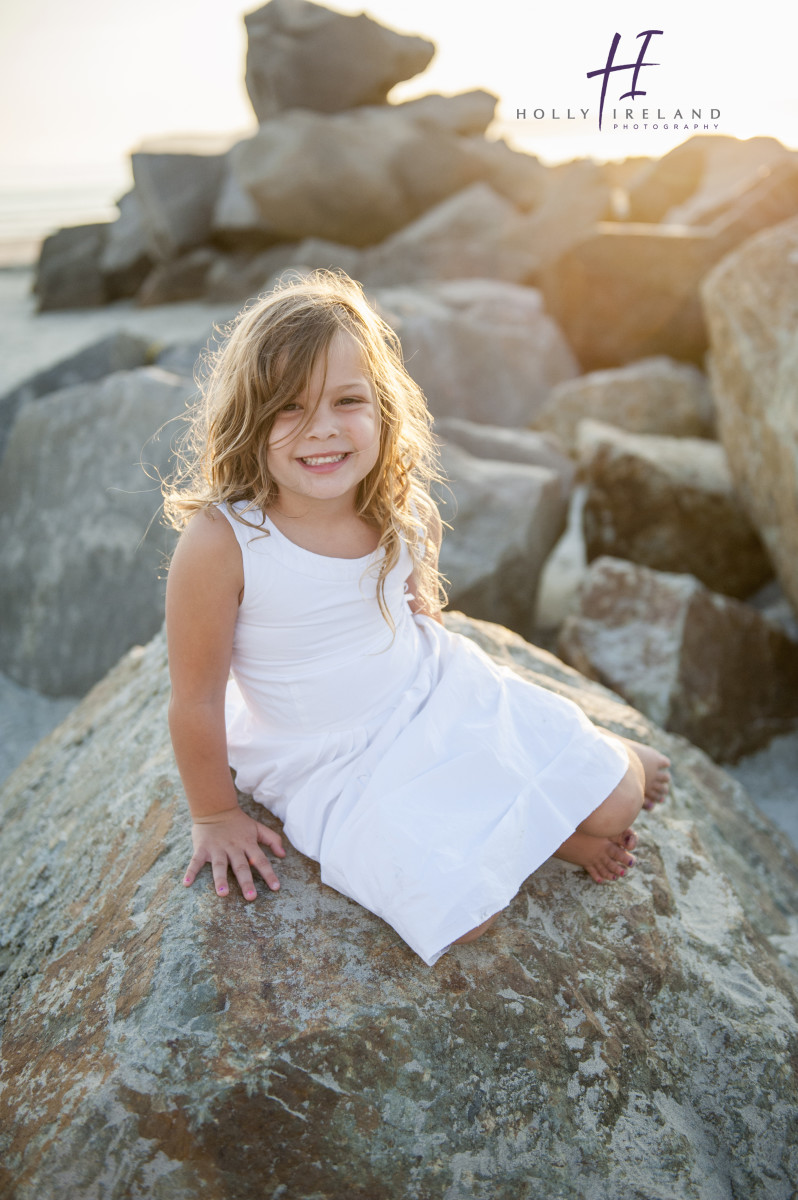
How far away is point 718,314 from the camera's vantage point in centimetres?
353

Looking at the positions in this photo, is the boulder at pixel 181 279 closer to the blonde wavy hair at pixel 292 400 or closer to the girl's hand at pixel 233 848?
the blonde wavy hair at pixel 292 400

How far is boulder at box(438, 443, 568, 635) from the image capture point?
327cm

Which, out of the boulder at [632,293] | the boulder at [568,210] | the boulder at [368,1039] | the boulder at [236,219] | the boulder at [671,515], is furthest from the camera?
the boulder at [236,219]

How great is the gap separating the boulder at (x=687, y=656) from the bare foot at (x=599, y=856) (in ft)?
4.32

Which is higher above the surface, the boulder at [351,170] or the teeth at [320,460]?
the teeth at [320,460]

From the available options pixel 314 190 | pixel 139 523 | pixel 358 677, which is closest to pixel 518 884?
pixel 358 677

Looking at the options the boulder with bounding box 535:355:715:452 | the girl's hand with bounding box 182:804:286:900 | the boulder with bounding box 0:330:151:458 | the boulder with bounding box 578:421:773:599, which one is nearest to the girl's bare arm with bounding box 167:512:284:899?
the girl's hand with bounding box 182:804:286:900

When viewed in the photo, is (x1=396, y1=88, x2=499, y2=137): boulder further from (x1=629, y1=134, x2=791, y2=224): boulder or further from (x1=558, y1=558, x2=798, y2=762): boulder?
(x1=558, y1=558, x2=798, y2=762): boulder

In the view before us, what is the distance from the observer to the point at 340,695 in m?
1.68

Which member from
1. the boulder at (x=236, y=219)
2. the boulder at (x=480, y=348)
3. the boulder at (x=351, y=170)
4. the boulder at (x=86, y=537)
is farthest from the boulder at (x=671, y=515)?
the boulder at (x=236, y=219)

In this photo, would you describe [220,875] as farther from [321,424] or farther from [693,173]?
[693,173]

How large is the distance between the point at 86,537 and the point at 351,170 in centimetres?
622

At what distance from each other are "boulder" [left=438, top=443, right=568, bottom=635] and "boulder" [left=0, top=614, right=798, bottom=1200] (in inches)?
61.4

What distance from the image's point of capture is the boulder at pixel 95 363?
15.9ft
